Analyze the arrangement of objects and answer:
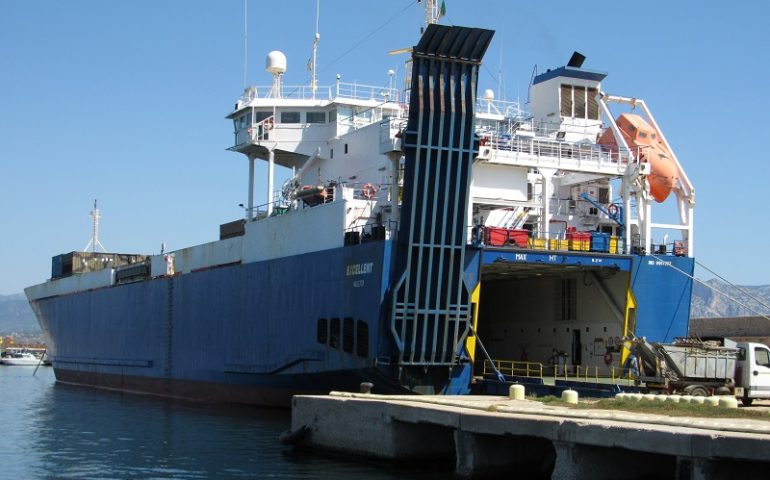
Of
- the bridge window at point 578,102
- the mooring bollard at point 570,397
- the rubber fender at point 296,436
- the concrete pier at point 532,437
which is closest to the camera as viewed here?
the concrete pier at point 532,437

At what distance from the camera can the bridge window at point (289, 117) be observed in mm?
33219

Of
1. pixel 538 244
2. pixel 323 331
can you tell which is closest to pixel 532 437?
pixel 538 244

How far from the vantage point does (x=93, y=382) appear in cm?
4544

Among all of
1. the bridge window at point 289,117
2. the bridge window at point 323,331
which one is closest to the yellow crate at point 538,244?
the bridge window at point 323,331

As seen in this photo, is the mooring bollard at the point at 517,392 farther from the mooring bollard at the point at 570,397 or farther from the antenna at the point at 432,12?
the antenna at the point at 432,12

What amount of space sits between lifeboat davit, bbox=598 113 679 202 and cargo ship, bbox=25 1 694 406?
0.06 metres

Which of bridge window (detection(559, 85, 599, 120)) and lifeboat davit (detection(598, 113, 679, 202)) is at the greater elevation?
bridge window (detection(559, 85, 599, 120))

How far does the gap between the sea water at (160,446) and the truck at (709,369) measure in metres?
6.02

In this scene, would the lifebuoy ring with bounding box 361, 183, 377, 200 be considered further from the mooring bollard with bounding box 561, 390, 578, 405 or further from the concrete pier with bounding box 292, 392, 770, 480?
the mooring bollard with bounding box 561, 390, 578, 405

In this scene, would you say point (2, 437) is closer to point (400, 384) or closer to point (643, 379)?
point (400, 384)

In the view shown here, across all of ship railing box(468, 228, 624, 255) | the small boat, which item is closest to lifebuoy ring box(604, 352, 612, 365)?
ship railing box(468, 228, 624, 255)

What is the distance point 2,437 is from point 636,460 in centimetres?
1583

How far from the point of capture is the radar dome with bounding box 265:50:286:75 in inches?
1379

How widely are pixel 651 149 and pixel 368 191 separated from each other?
8451mm
